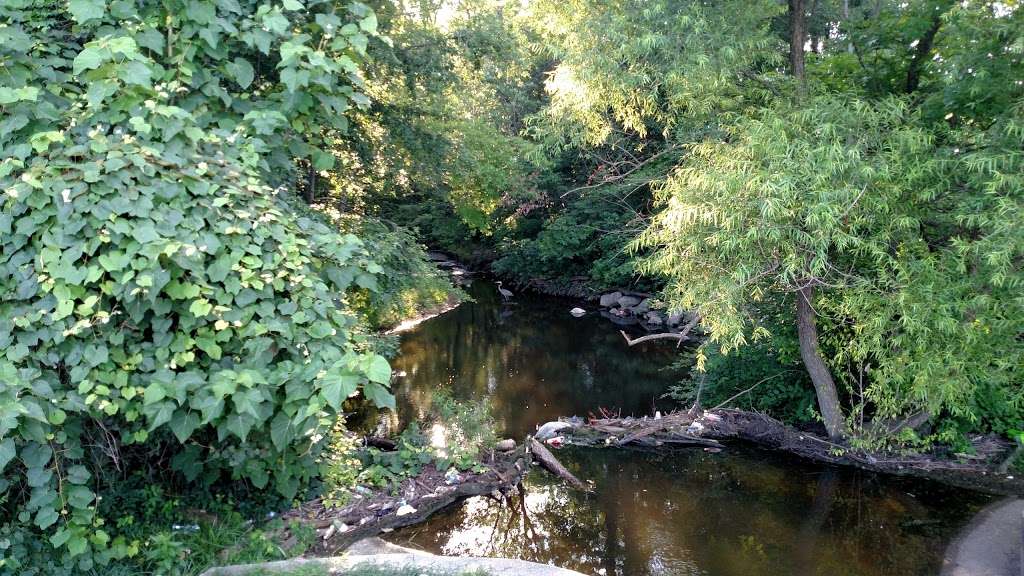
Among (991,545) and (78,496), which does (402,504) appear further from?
(991,545)

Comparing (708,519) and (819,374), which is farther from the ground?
(819,374)

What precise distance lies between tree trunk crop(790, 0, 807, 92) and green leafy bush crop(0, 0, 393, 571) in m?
6.96

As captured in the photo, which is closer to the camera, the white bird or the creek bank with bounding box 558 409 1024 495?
the creek bank with bounding box 558 409 1024 495

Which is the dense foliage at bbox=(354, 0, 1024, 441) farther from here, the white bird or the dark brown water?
the white bird

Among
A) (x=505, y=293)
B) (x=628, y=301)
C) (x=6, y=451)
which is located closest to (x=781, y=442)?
(x=6, y=451)

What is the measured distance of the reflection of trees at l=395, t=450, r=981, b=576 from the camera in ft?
20.0

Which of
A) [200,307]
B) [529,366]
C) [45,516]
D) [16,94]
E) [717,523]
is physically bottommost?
[717,523]

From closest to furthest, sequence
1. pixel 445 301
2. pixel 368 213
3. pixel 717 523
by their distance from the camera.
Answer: pixel 717 523 → pixel 368 213 → pixel 445 301

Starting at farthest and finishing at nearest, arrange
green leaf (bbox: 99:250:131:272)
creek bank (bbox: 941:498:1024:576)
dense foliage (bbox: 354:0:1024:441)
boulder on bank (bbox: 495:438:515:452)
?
boulder on bank (bbox: 495:438:515:452)
dense foliage (bbox: 354:0:1024:441)
creek bank (bbox: 941:498:1024:576)
green leaf (bbox: 99:250:131:272)

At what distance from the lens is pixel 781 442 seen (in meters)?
8.91

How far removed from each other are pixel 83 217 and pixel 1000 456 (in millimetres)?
9488

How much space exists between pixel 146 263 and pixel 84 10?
4.92 ft

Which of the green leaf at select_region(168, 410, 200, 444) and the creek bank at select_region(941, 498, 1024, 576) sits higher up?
the green leaf at select_region(168, 410, 200, 444)

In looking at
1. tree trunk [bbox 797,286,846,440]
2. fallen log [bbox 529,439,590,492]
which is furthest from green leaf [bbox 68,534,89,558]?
tree trunk [bbox 797,286,846,440]
